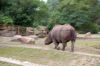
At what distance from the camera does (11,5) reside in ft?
105

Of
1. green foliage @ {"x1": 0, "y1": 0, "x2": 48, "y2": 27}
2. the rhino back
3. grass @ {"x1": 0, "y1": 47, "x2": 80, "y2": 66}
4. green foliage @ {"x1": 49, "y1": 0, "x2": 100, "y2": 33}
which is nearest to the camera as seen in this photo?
grass @ {"x1": 0, "y1": 47, "x2": 80, "y2": 66}

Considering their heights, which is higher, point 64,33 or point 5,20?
point 64,33

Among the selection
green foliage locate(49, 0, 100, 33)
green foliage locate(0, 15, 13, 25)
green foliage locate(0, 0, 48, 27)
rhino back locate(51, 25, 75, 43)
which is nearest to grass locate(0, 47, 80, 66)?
rhino back locate(51, 25, 75, 43)

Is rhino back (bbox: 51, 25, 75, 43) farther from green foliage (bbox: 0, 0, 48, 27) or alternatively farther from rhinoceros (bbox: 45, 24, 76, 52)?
green foliage (bbox: 0, 0, 48, 27)

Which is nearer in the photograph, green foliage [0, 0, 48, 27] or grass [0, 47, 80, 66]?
grass [0, 47, 80, 66]

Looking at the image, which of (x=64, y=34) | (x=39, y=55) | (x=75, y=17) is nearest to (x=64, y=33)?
(x=64, y=34)

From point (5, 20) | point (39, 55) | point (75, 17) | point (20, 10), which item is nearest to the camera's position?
point (39, 55)

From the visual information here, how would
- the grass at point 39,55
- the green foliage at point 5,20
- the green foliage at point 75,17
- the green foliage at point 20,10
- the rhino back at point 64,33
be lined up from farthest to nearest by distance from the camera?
1. the green foliage at point 75,17
2. the green foliage at point 20,10
3. the green foliage at point 5,20
4. the rhino back at point 64,33
5. the grass at point 39,55

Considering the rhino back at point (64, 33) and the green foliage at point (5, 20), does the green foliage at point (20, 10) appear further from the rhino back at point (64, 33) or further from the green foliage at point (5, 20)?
the rhino back at point (64, 33)

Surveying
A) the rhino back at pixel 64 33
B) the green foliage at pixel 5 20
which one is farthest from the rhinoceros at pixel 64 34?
the green foliage at pixel 5 20

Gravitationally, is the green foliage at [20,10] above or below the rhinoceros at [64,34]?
below

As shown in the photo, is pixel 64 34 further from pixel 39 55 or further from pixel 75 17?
pixel 75 17

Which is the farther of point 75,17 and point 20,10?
point 75,17

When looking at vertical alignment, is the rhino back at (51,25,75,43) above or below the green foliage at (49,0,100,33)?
above
